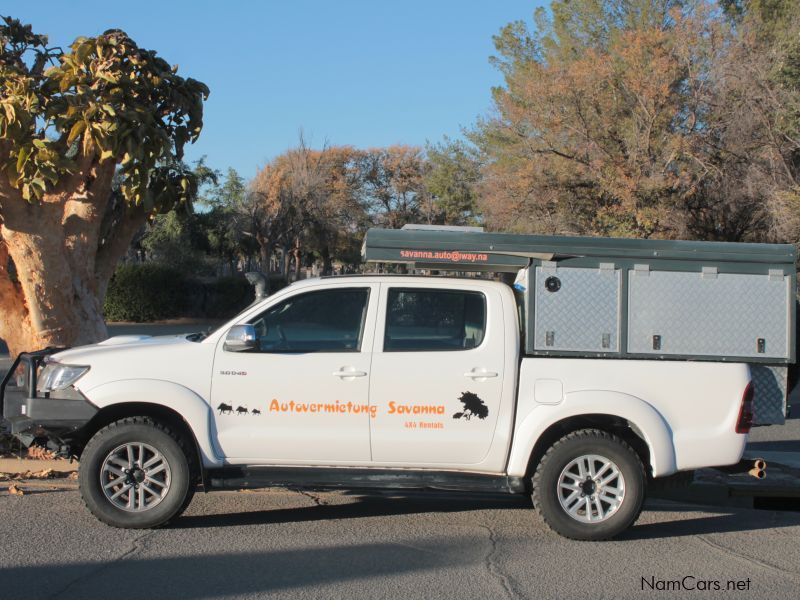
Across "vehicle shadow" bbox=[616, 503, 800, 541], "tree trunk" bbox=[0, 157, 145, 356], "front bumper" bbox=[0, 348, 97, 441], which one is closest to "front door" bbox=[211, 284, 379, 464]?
"front bumper" bbox=[0, 348, 97, 441]

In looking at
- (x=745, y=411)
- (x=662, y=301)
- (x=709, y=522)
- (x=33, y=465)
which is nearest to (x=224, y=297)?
(x=33, y=465)

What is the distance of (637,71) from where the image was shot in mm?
22984

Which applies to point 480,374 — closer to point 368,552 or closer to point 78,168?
point 368,552

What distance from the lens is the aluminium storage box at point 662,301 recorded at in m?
6.25

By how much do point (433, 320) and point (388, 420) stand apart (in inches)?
33.0

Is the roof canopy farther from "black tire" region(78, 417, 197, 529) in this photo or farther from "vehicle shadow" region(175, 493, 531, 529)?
"black tire" region(78, 417, 197, 529)

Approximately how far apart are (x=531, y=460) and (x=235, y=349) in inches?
91.2

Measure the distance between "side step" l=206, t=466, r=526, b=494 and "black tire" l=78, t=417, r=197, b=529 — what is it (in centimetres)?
23

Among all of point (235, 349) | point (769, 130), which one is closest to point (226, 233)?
point (769, 130)

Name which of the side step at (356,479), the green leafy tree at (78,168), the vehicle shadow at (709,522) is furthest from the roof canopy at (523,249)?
the green leafy tree at (78,168)

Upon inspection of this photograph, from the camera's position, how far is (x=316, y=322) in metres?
6.43

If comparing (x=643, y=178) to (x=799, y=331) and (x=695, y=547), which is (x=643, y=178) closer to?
(x=799, y=331)

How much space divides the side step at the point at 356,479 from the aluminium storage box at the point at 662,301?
1.01m

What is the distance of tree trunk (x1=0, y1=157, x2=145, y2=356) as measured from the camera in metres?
8.74
